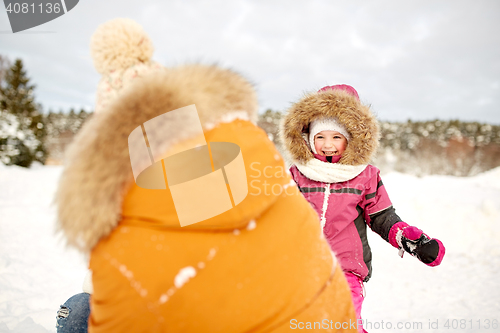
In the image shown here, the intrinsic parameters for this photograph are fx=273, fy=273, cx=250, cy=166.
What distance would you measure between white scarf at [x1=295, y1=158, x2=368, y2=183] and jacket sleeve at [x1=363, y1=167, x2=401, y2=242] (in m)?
0.16

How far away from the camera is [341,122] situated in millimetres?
2162

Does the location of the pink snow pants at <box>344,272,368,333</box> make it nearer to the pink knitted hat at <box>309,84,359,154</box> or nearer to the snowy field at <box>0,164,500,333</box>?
the pink knitted hat at <box>309,84,359,154</box>

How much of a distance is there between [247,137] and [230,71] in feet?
0.98

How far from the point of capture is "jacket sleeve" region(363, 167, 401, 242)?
1973 mm

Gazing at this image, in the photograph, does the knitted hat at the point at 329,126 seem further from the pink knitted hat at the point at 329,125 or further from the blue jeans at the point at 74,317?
the blue jeans at the point at 74,317

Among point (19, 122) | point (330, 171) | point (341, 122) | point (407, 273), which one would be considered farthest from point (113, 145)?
point (19, 122)

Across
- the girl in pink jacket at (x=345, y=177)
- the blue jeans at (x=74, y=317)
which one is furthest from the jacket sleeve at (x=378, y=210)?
the blue jeans at (x=74, y=317)

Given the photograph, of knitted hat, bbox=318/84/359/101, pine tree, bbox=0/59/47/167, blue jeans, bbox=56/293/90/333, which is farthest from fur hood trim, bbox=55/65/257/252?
pine tree, bbox=0/59/47/167

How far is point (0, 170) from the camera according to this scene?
30.9ft

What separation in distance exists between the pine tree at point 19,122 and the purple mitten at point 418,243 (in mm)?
17417

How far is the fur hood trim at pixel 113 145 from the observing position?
2.46 ft

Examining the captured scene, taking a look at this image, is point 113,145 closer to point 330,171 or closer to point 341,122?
point 330,171

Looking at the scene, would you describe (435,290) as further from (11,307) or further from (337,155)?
(11,307)

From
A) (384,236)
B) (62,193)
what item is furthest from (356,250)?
(62,193)
